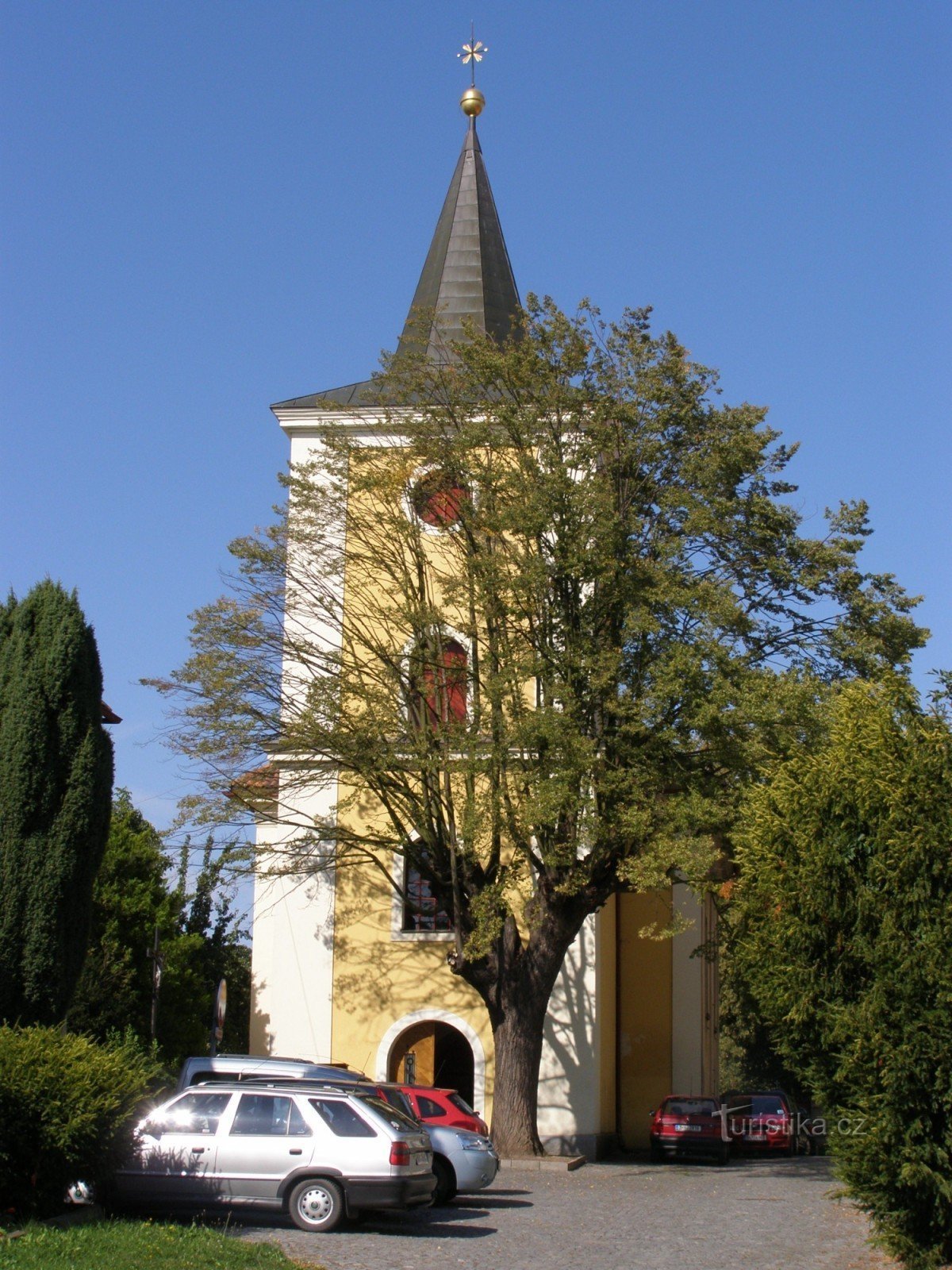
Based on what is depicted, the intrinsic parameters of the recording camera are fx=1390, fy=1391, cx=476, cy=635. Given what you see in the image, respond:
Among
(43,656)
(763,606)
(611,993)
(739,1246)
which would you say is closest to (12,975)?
(43,656)

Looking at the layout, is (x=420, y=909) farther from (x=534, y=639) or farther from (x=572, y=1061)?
(x=534, y=639)

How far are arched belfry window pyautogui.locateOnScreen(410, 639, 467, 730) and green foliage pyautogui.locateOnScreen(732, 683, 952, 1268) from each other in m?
11.3

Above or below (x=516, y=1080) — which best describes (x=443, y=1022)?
above

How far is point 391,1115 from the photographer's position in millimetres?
14766

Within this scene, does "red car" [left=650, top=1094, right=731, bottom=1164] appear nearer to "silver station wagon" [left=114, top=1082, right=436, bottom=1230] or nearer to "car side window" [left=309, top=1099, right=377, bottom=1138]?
"silver station wagon" [left=114, top=1082, right=436, bottom=1230]

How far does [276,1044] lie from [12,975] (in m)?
14.0

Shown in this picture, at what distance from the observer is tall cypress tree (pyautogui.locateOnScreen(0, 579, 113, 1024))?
1410 centimetres

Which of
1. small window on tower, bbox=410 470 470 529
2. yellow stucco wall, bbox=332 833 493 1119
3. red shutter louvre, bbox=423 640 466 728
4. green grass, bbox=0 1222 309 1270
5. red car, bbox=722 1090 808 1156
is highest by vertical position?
small window on tower, bbox=410 470 470 529

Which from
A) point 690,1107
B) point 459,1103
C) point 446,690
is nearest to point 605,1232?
point 459,1103

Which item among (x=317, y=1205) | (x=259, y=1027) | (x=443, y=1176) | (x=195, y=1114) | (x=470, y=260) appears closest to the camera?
(x=317, y=1205)

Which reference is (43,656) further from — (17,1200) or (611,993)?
(611,993)

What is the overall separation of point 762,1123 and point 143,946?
14.7 metres

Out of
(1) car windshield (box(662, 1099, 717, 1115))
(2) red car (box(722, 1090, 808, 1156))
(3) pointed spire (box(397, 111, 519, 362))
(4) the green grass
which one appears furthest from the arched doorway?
(4) the green grass

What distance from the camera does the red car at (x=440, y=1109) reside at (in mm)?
18062
